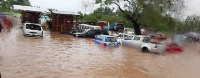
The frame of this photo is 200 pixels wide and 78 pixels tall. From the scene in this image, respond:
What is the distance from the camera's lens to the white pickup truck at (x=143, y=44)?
64.0 ft

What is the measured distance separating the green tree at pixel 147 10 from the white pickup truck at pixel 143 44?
9226 millimetres

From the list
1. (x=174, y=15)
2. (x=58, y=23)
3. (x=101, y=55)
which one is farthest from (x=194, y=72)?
(x=58, y=23)

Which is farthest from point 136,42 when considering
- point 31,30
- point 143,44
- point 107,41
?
point 31,30

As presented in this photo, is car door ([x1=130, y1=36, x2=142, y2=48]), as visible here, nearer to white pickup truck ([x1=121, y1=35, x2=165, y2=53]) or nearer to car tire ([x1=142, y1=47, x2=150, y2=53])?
white pickup truck ([x1=121, y1=35, x2=165, y2=53])

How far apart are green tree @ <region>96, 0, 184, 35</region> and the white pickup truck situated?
923cm

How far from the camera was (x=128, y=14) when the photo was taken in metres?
32.5

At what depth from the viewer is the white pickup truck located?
64.0 feet

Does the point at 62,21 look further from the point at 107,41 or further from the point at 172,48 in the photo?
the point at 172,48

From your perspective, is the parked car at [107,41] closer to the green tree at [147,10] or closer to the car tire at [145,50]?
the car tire at [145,50]

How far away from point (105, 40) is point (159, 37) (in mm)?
16109

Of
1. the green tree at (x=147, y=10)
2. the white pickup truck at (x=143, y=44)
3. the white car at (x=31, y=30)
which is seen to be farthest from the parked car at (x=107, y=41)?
the green tree at (x=147, y=10)

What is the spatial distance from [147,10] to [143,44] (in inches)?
460

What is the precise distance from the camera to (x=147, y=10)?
31.1 m

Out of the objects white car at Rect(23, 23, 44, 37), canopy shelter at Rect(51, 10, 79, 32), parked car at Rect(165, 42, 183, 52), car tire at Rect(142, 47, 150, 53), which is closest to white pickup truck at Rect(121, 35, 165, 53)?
car tire at Rect(142, 47, 150, 53)
